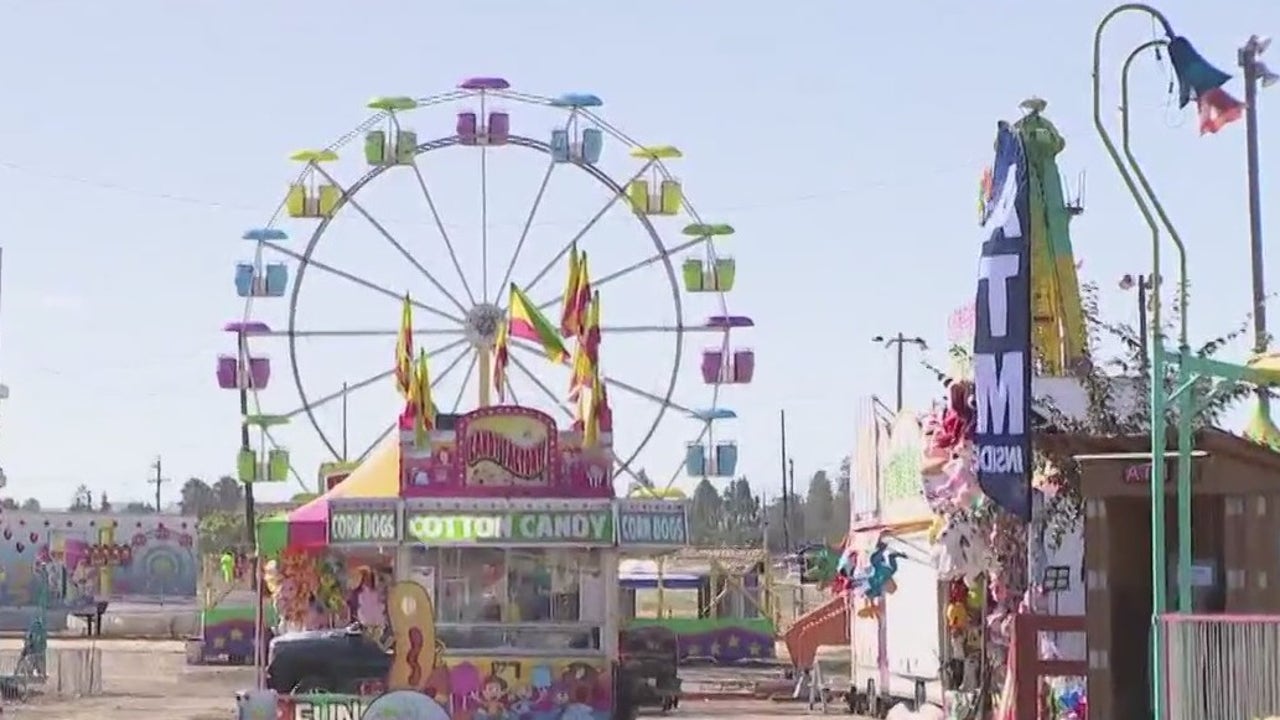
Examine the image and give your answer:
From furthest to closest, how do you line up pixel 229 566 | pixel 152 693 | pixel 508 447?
pixel 229 566, pixel 152 693, pixel 508 447

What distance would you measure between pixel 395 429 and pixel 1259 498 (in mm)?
14399

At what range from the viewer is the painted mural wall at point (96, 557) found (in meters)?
77.2

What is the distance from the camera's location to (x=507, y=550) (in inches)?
1070

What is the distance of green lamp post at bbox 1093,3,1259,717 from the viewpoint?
581 inches

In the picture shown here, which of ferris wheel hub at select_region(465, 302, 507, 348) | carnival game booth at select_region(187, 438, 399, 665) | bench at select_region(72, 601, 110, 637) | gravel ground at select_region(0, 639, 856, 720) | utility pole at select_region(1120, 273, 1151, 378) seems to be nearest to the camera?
utility pole at select_region(1120, 273, 1151, 378)

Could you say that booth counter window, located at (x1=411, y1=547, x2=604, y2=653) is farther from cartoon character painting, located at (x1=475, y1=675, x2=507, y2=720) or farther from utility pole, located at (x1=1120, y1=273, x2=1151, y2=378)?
utility pole, located at (x1=1120, y1=273, x2=1151, y2=378)

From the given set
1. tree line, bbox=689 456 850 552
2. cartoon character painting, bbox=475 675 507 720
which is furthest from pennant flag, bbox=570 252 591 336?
tree line, bbox=689 456 850 552

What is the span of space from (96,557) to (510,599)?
5475cm

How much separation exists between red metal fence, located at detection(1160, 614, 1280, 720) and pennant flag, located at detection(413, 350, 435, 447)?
13924mm

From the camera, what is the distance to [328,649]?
28.3 meters

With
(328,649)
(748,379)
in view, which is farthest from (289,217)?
(328,649)

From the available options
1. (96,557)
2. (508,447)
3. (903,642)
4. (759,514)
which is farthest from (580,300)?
(759,514)

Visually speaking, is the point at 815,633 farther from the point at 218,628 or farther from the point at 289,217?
the point at 218,628

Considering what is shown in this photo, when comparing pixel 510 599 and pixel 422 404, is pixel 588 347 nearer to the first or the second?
pixel 422 404
